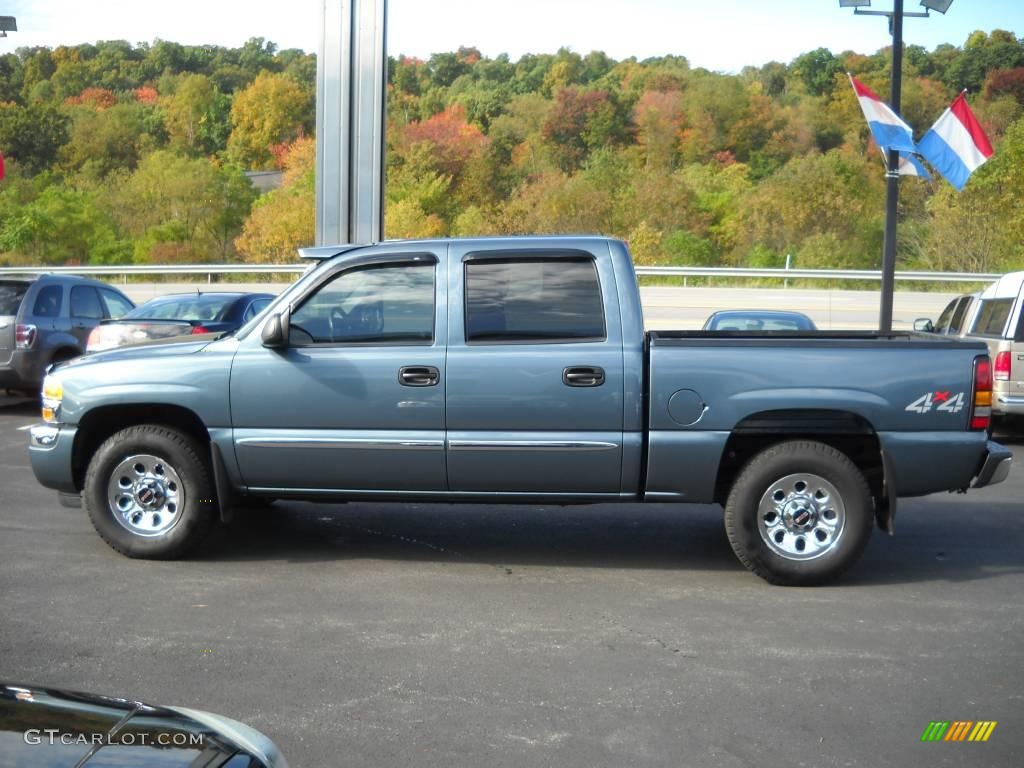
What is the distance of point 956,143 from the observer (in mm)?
18047

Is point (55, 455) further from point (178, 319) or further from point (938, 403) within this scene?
point (178, 319)

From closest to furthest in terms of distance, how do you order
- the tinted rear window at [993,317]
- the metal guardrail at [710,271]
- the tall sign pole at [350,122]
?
the tinted rear window at [993,317] < the tall sign pole at [350,122] < the metal guardrail at [710,271]

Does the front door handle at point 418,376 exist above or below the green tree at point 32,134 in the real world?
below

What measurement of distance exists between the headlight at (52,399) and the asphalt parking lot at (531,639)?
0.85m

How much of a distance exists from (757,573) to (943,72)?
68.5 meters

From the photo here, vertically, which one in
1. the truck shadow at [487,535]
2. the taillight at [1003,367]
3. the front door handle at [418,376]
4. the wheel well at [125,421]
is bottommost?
the truck shadow at [487,535]

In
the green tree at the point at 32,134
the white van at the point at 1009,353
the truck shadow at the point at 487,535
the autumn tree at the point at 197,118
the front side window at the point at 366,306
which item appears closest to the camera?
the front side window at the point at 366,306

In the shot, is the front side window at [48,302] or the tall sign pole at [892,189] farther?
the tall sign pole at [892,189]

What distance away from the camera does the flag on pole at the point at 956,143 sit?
A: 59.0 feet

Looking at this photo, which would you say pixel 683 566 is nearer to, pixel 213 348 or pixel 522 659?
pixel 522 659

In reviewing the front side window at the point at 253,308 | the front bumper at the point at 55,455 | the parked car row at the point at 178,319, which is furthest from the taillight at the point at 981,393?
the front side window at the point at 253,308

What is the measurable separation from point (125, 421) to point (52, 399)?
1.52 feet

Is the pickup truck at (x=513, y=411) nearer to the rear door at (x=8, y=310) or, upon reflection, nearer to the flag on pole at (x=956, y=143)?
the rear door at (x=8, y=310)

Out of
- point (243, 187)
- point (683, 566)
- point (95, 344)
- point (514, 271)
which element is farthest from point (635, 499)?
point (243, 187)
